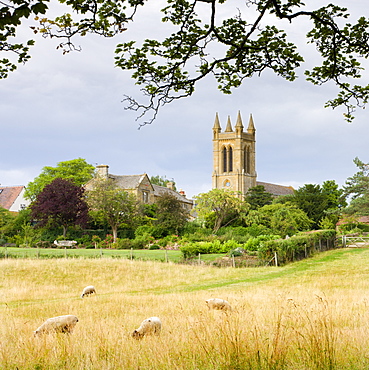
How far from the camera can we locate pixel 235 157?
12300cm

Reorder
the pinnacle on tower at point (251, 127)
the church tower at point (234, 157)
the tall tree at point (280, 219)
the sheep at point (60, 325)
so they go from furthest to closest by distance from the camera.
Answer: the pinnacle on tower at point (251, 127)
the church tower at point (234, 157)
the tall tree at point (280, 219)
the sheep at point (60, 325)

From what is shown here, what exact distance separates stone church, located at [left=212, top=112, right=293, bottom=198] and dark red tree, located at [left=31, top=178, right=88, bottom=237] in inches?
2729

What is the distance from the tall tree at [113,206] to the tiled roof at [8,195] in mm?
23030

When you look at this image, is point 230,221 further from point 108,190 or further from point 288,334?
point 288,334

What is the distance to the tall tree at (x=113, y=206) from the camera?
185ft

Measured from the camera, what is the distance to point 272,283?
22438 millimetres

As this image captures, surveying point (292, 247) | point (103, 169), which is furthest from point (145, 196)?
point (292, 247)

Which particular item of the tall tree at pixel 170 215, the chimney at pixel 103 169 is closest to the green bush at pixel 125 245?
the tall tree at pixel 170 215

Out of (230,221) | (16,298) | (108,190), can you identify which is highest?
(108,190)

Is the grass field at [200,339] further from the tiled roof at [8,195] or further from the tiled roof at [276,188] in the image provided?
the tiled roof at [276,188]

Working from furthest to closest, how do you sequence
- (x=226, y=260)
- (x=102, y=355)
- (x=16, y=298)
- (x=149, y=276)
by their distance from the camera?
(x=226, y=260) < (x=149, y=276) < (x=16, y=298) < (x=102, y=355)

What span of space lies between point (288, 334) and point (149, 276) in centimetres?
2094

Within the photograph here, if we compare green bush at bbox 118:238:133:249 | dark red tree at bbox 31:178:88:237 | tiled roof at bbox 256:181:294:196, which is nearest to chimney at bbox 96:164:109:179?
dark red tree at bbox 31:178:88:237

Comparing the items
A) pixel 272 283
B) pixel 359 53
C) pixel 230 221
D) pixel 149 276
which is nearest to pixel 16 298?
pixel 149 276
